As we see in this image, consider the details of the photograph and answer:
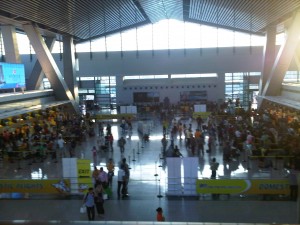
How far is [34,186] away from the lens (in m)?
11.2

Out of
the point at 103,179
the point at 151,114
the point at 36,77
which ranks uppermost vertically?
the point at 36,77

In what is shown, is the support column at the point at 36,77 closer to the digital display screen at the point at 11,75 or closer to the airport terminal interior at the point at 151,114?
the airport terminal interior at the point at 151,114

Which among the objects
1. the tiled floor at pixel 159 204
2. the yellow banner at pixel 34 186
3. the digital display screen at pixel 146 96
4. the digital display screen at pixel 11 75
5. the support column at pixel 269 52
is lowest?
the tiled floor at pixel 159 204

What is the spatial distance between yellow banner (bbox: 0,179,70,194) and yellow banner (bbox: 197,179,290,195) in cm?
445

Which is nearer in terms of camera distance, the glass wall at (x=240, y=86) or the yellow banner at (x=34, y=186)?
the yellow banner at (x=34, y=186)

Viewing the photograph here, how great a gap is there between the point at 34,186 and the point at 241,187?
6616 mm

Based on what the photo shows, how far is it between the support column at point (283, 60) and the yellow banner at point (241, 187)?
58.0 feet

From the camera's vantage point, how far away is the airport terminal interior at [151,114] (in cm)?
1029

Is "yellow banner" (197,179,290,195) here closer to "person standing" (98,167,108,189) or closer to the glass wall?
"person standing" (98,167,108,189)

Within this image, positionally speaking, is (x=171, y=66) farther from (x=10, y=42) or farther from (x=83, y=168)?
(x=83, y=168)

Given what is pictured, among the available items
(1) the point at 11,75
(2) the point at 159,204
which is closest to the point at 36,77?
(1) the point at 11,75

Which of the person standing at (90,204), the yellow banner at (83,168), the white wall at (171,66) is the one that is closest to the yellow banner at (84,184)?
the yellow banner at (83,168)

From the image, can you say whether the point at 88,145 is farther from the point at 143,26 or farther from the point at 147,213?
the point at 143,26

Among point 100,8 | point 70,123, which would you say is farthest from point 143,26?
point 70,123
